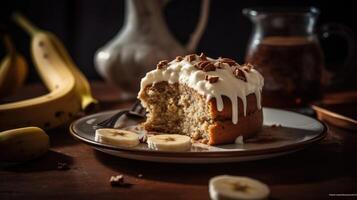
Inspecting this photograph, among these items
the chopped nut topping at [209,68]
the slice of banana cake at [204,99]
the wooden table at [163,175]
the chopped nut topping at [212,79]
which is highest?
the chopped nut topping at [209,68]

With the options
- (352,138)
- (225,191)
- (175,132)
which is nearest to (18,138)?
(175,132)

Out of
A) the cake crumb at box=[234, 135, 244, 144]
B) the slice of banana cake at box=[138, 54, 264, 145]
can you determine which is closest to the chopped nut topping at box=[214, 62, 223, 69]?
the slice of banana cake at box=[138, 54, 264, 145]

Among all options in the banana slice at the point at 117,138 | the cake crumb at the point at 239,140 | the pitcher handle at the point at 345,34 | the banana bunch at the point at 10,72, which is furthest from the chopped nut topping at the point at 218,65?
the banana bunch at the point at 10,72

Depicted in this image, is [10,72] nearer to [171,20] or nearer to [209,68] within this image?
[171,20]

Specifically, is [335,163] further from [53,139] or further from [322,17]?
[322,17]

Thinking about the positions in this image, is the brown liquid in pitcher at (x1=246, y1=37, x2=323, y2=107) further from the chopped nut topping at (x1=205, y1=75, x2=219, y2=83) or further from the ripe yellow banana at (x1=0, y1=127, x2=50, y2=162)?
the ripe yellow banana at (x1=0, y1=127, x2=50, y2=162)

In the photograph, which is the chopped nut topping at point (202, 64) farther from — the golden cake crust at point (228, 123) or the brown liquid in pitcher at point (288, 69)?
the brown liquid in pitcher at point (288, 69)
